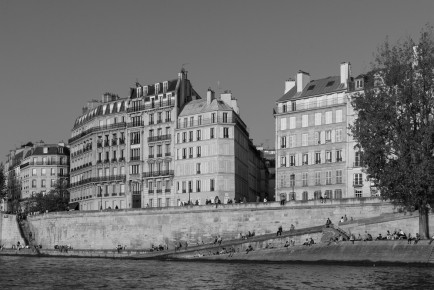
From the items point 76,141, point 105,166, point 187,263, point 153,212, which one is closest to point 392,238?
point 187,263

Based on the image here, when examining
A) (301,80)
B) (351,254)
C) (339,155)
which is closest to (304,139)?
(339,155)

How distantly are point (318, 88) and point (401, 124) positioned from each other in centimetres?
2520

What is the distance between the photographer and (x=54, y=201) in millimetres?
115438

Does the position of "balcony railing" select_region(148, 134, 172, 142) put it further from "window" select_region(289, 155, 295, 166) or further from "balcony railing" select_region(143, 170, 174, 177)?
"window" select_region(289, 155, 295, 166)

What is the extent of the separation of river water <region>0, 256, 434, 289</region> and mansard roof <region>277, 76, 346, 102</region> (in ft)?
85.4

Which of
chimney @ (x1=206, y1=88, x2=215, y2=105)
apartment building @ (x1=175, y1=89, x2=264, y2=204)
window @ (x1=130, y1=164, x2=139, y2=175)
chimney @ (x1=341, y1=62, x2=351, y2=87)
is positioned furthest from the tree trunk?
window @ (x1=130, y1=164, x2=139, y2=175)

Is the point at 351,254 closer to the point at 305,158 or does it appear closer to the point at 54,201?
the point at 305,158

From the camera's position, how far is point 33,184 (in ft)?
445

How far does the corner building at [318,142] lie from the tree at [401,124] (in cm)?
1736

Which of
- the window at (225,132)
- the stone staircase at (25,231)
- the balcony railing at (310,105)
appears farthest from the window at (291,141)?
the stone staircase at (25,231)

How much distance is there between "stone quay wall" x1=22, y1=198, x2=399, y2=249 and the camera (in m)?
72.4

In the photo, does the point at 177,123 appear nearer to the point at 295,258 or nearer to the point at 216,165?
the point at 216,165

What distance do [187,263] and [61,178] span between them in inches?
2657

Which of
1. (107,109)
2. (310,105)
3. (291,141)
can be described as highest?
(107,109)
